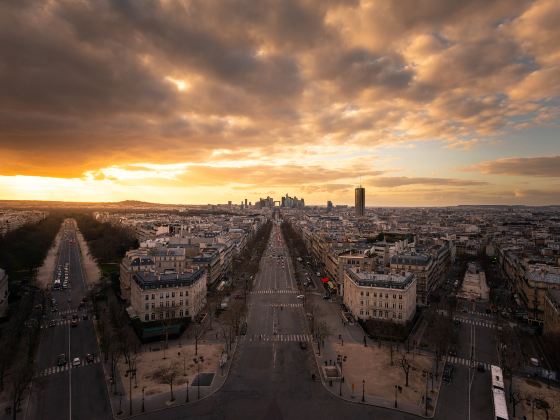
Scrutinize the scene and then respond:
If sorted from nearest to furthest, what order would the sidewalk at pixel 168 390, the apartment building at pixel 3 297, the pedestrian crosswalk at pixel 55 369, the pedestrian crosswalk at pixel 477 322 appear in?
the sidewalk at pixel 168 390, the pedestrian crosswalk at pixel 55 369, the pedestrian crosswalk at pixel 477 322, the apartment building at pixel 3 297

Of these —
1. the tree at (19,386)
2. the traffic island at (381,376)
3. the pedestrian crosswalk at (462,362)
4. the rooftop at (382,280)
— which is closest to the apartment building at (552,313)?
the pedestrian crosswalk at (462,362)

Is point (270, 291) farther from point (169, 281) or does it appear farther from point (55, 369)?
point (55, 369)

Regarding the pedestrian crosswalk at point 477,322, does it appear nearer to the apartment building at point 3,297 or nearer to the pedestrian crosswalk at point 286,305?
the pedestrian crosswalk at point 286,305

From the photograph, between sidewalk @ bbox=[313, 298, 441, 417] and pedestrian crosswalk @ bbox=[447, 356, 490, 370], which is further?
pedestrian crosswalk @ bbox=[447, 356, 490, 370]

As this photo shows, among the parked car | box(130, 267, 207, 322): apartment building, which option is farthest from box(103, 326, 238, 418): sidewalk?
the parked car

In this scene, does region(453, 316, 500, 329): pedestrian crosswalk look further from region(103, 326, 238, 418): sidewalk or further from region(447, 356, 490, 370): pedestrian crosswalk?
region(103, 326, 238, 418): sidewalk

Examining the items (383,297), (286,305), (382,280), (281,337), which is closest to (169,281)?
(281,337)
